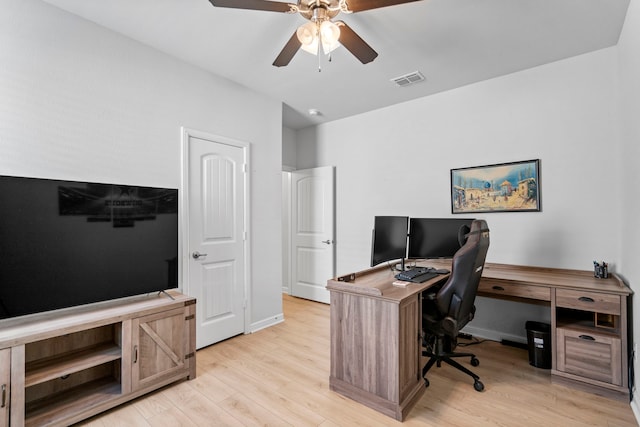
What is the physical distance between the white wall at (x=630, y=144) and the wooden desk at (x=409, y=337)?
0.17 metres

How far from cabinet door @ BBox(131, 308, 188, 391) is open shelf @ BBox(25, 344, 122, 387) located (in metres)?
0.15

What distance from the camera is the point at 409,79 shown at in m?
3.23

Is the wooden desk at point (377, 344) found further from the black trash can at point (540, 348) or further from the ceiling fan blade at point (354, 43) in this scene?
the ceiling fan blade at point (354, 43)

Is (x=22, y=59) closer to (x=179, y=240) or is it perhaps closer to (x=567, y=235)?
(x=179, y=240)

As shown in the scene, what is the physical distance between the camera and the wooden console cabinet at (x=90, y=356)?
65.8 inches

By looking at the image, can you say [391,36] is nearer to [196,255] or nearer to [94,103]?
[94,103]

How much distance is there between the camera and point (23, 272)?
5.98ft

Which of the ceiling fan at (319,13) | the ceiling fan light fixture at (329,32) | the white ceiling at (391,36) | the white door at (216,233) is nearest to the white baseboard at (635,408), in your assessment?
the white ceiling at (391,36)

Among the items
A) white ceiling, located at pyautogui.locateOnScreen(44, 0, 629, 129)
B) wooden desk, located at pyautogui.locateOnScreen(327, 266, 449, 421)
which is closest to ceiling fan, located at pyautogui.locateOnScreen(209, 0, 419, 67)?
white ceiling, located at pyautogui.locateOnScreen(44, 0, 629, 129)

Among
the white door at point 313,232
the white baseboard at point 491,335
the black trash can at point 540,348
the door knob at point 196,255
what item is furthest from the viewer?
the white door at point 313,232

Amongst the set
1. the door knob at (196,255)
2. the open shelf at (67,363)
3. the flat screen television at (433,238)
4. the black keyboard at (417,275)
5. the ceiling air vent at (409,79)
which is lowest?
the open shelf at (67,363)

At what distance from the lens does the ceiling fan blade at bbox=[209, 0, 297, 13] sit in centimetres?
169

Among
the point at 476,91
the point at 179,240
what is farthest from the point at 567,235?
the point at 179,240

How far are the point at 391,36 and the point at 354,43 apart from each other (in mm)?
640
